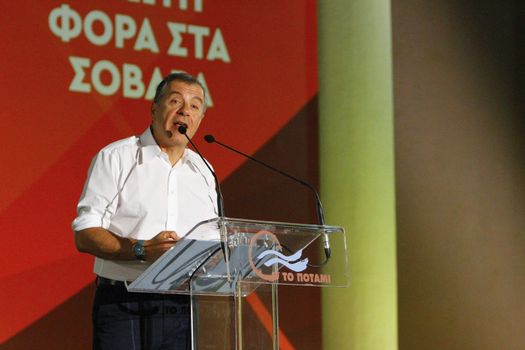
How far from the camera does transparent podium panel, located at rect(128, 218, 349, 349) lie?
220cm

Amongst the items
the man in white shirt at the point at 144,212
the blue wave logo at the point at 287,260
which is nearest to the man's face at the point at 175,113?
the man in white shirt at the point at 144,212

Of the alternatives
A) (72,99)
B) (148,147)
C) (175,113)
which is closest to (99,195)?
(148,147)

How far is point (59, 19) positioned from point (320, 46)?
1.46m

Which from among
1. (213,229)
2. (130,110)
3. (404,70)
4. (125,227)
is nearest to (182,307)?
(125,227)

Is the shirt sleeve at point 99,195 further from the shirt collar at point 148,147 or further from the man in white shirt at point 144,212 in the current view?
the shirt collar at point 148,147

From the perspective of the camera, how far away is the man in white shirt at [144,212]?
252cm

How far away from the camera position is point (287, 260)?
2309mm

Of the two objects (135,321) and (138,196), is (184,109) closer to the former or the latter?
(138,196)

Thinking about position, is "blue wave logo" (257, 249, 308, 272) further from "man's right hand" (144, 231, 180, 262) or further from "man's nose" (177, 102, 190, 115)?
"man's nose" (177, 102, 190, 115)

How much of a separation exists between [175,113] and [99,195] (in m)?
0.38

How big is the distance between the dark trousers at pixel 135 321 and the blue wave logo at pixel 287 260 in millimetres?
473

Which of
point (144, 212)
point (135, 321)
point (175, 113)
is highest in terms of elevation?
point (175, 113)

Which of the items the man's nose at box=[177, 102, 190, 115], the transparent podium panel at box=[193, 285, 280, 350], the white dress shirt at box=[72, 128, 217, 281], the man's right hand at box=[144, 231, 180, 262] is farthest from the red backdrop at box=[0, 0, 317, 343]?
the transparent podium panel at box=[193, 285, 280, 350]

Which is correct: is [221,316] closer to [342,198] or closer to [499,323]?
[342,198]
